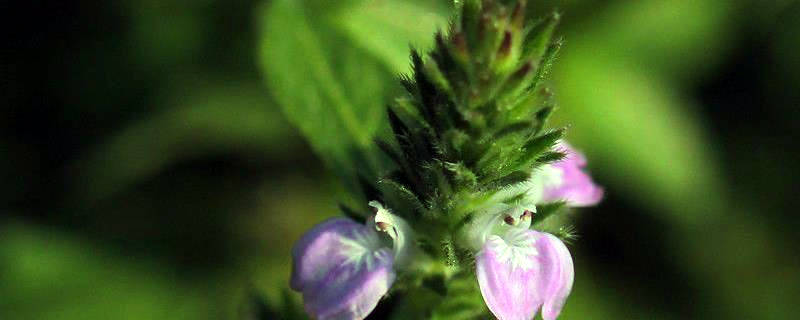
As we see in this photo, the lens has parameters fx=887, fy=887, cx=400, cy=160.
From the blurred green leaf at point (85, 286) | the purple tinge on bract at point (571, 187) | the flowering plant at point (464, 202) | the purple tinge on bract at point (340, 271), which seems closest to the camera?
the flowering plant at point (464, 202)

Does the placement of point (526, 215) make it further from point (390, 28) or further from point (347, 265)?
point (390, 28)

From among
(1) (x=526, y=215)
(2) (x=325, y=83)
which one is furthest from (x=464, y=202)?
(2) (x=325, y=83)

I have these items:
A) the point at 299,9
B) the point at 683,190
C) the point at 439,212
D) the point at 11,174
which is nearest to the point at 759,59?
the point at 683,190

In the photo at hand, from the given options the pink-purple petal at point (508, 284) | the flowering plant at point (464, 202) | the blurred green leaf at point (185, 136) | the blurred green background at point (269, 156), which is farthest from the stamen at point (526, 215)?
the blurred green leaf at point (185, 136)

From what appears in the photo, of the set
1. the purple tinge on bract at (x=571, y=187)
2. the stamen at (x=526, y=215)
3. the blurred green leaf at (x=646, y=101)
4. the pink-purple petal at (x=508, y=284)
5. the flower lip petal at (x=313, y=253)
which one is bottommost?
the blurred green leaf at (x=646, y=101)

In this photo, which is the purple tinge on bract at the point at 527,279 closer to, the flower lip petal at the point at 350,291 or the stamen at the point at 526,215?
the stamen at the point at 526,215

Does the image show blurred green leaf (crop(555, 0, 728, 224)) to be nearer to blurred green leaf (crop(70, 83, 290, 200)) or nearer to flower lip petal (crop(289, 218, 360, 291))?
blurred green leaf (crop(70, 83, 290, 200))
